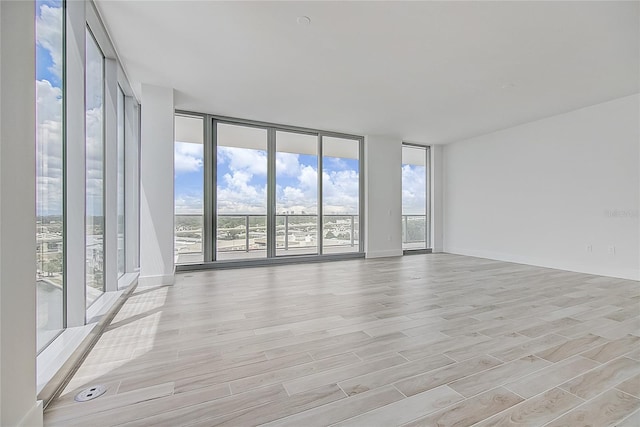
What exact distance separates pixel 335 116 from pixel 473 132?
301 cm

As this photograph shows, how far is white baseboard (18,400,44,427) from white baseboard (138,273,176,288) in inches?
108

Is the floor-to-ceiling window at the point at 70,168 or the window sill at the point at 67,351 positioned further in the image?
the floor-to-ceiling window at the point at 70,168

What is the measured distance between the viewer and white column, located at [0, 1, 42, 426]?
1.09m

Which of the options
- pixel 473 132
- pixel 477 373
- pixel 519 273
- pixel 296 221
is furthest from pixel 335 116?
pixel 477 373

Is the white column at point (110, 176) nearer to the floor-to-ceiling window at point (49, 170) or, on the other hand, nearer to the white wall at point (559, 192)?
the floor-to-ceiling window at point (49, 170)

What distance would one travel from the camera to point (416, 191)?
7.50 m

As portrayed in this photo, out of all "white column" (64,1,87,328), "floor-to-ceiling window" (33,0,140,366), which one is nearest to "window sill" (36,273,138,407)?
"floor-to-ceiling window" (33,0,140,366)

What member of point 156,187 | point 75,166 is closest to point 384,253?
point 156,187

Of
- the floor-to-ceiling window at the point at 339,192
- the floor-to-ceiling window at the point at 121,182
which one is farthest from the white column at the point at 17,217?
the floor-to-ceiling window at the point at 339,192

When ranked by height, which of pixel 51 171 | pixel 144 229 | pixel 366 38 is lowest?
pixel 144 229

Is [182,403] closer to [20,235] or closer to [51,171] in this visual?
[20,235]

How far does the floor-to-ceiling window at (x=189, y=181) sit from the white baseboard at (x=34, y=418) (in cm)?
393

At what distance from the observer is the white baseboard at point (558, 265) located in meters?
4.23

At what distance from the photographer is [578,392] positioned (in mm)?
1543
